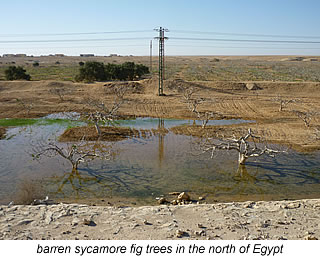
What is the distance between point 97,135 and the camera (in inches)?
754

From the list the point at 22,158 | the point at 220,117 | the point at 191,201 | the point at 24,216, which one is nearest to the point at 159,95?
the point at 220,117

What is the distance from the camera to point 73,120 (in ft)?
76.6

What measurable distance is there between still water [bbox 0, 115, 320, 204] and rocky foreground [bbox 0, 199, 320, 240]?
2.23 metres

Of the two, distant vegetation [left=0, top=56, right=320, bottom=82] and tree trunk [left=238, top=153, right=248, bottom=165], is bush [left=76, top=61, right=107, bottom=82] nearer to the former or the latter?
distant vegetation [left=0, top=56, right=320, bottom=82]

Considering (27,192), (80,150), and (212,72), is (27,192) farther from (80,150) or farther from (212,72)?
(212,72)

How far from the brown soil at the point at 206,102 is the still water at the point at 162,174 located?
3.83 metres

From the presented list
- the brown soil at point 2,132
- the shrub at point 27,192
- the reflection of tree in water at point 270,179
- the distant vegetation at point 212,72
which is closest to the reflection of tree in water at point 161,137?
the reflection of tree in water at point 270,179

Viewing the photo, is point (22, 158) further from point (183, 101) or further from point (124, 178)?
point (183, 101)

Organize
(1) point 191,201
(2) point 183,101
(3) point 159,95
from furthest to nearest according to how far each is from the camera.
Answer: (3) point 159,95
(2) point 183,101
(1) point 191,201

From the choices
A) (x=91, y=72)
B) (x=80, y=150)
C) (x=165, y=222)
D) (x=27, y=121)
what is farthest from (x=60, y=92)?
(x=165, y=222)

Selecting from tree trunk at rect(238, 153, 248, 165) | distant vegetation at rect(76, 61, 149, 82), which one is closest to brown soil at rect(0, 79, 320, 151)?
tree trunk at rect(238, 153, 248, 165)

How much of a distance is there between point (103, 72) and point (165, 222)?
37526 millimetres
